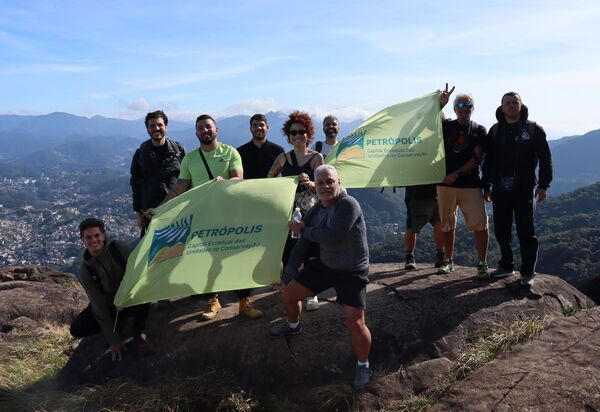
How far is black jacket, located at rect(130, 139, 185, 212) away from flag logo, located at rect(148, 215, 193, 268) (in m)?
1.49

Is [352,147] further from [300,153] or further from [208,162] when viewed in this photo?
[208,162]

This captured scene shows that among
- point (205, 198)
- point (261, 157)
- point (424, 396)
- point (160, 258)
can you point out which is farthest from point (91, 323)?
point (424, 396)

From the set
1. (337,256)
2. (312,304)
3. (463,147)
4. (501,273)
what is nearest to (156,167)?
(312,304)

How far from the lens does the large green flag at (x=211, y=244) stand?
20.4 ft

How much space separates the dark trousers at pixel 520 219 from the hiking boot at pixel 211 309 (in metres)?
4.61

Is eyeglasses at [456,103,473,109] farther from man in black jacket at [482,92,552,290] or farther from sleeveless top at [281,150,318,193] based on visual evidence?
sleeveless top at [281,150,318,193]

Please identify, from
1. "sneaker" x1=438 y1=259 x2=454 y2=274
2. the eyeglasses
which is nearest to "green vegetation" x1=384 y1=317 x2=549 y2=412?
"sneaker" x1=438 y1=259 x2=454 y2=274

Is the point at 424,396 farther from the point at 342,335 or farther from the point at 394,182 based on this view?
the point at 394,182

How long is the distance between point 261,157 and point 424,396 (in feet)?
14.9

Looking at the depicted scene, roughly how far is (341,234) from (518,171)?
347 centimetres

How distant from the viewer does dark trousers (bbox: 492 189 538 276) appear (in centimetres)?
708

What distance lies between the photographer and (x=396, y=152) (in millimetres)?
8094

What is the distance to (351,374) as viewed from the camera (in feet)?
20.0

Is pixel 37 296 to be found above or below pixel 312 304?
below
